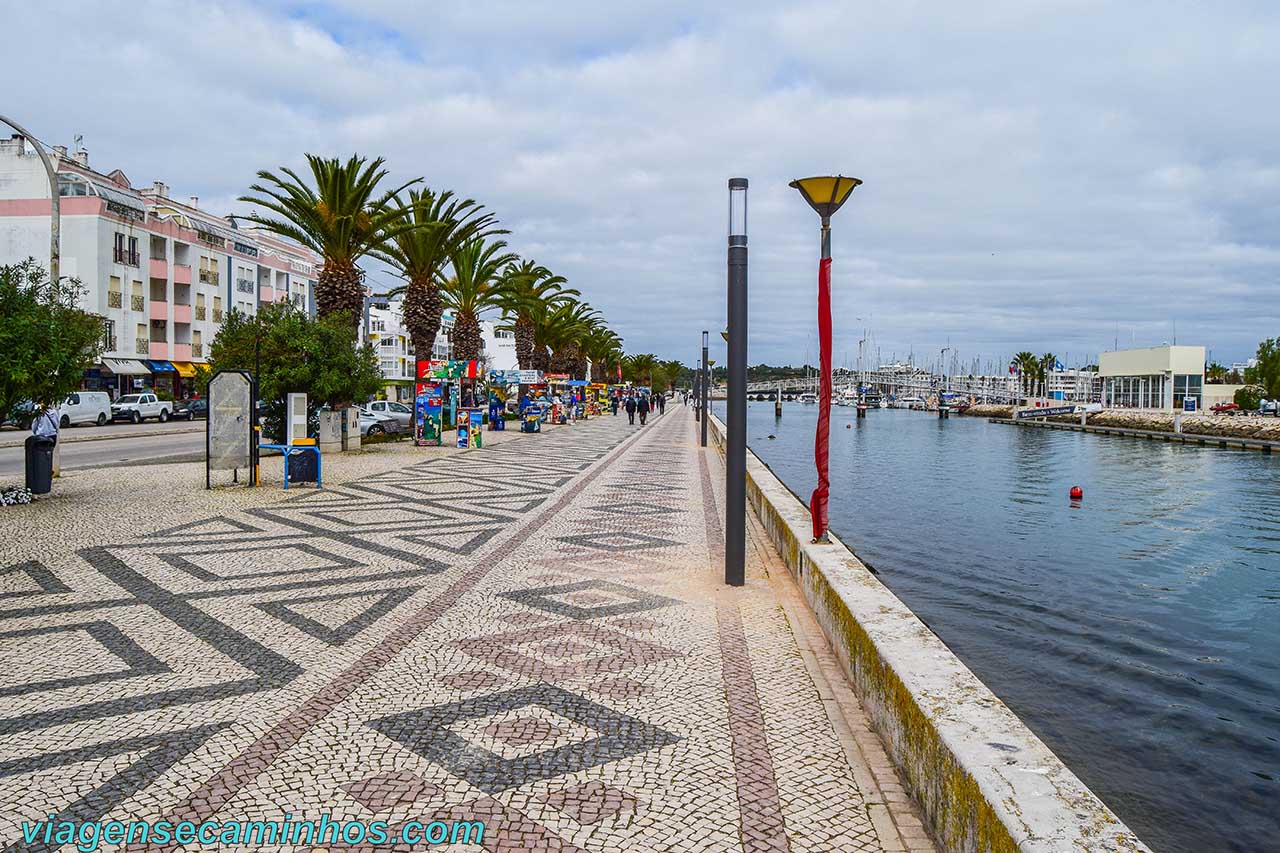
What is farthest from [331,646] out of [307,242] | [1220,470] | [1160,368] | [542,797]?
[1160,368]

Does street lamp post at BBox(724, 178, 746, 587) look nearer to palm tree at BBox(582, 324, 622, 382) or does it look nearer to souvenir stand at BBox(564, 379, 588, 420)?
souvenir stand at BBox(564, 379, 588, 420)

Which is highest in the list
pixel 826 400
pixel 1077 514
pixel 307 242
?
pixel 307 242

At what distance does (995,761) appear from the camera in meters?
3.23

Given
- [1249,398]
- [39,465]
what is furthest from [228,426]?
[1249,398]

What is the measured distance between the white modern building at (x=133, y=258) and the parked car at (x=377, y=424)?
13391 millimetres

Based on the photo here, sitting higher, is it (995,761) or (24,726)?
(995,761)

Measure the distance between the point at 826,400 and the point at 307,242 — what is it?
19196mm

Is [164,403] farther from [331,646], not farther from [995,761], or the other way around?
[995,761]

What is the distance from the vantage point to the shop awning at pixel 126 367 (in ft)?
145

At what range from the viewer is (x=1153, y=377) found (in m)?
81.9

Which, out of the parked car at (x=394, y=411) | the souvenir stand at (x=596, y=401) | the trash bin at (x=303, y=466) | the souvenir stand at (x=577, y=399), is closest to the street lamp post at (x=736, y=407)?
the trash bin at (x=303, y=466)

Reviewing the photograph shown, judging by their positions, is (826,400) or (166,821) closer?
(166,821)

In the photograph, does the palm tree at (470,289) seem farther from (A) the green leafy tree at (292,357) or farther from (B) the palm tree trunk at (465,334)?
(A) the green leafy tree at (292,357)

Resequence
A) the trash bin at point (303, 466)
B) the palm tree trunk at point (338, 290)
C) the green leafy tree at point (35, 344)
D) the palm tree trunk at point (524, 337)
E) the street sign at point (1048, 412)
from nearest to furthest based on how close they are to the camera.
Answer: the green leafy tree at point (35, 344) < the trash bin at point (303, 466) < the palm tree trunk at point (338, 290) < the palm tree trunk at point (524, 337) < the street sign at point (1048, 412)
